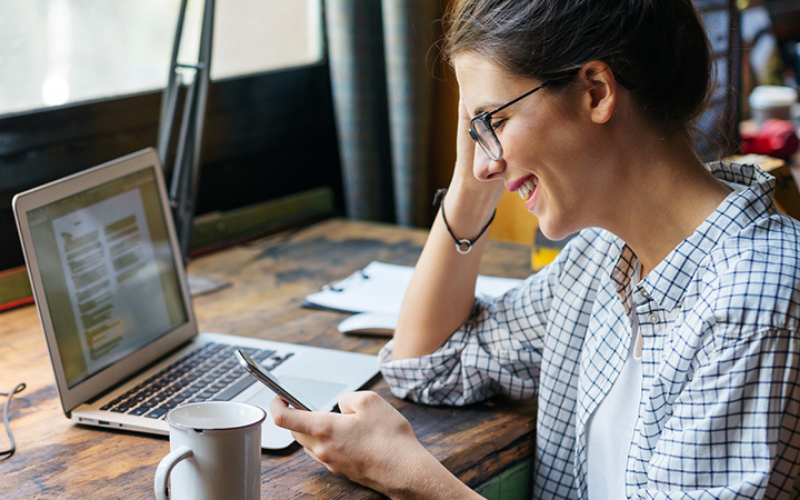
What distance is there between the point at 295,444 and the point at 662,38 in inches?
24.5

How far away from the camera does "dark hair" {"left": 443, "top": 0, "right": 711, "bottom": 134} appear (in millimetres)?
790

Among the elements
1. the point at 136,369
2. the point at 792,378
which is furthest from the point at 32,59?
the point at 792,378

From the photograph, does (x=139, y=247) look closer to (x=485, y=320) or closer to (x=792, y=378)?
(x=485, y=320)

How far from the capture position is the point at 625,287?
95cm

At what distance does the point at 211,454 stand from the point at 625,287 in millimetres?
547

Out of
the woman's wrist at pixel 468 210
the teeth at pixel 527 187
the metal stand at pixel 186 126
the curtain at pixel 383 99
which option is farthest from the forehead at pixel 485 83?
the curtain at pixel 383 99

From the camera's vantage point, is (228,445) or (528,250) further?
(528,250)

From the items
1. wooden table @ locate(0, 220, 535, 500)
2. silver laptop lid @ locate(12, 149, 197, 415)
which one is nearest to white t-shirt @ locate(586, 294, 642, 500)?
wooden table @ locate(0, 220, 535, 500)

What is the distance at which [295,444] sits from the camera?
90 centimetres

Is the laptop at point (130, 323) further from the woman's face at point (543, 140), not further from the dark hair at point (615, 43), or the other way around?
the dark hair at point (615, 43)

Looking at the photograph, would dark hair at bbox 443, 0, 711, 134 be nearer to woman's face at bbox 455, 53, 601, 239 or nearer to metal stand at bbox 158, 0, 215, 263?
woman's face at bbox 455, 53, 601, 239

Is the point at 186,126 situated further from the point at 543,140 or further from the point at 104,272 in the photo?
the point at 543,140

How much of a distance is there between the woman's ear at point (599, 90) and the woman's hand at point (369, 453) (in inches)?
16.4

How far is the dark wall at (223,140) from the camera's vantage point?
4.88ft
